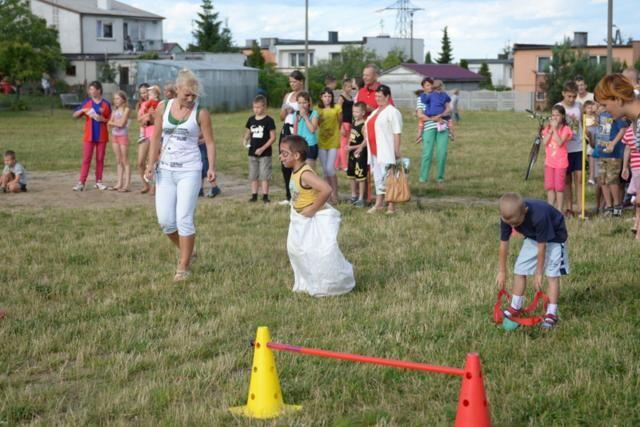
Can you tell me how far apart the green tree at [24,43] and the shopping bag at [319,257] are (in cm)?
4807

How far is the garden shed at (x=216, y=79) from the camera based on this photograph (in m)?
55.6

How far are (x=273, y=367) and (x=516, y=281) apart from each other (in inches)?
107

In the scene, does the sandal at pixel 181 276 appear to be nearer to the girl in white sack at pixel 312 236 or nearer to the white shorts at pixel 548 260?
the girl in white sack at pixel 312 236

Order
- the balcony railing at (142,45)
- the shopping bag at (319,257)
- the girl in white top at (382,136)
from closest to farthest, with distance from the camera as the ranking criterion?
1. the shopping bag at (319,257)
2. the girl in white top at (382,136)
3. the balcony railing at (142,45)

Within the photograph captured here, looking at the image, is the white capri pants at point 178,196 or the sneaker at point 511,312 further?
the white capri pants at point 178,196

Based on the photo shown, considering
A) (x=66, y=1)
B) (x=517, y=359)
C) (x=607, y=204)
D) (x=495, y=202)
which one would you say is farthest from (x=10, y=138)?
(x=66, y=1)

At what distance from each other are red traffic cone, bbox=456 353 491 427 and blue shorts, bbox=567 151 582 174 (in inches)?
372

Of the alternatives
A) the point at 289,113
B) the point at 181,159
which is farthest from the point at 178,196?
the point at 289,113

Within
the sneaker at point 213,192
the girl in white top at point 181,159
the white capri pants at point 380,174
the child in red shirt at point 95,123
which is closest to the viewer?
the girl in white top at point 181,159

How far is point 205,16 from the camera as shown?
98250 mm

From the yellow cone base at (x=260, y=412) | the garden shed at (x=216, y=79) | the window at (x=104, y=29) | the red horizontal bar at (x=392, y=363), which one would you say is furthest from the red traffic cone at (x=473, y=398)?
the window at (x=104, y=29)

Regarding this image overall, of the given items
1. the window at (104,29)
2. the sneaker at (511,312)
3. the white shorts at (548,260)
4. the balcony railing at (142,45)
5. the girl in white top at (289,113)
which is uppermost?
the window at (104,29)

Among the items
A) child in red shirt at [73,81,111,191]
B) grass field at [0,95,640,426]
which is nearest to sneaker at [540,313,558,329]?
grass field at [0,95,640,426]

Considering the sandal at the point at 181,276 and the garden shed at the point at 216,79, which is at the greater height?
the garden shed at the point at 216,79
